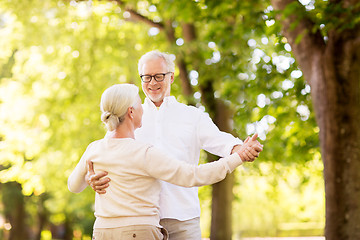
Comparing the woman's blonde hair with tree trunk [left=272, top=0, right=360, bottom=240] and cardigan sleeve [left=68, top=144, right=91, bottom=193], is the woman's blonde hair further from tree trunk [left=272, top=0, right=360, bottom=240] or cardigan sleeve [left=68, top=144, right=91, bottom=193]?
tree trunk [left=272, top=0, right=360, bottom=240]

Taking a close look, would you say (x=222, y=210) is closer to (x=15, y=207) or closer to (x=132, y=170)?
(x=132, y=170)

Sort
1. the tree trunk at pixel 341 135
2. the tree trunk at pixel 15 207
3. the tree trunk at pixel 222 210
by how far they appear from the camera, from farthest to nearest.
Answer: the tree trunk at pixel 15 207 < the tree trunk at pixel 222 210 < the tree trunk at pixel 341 135

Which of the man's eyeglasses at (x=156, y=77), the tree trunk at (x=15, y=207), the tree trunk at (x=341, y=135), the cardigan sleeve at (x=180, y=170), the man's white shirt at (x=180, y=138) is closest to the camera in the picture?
the cardigan sleeve at (x=180, y=170)

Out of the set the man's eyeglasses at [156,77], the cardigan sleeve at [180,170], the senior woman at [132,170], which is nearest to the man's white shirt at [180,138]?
the man's eyeglasses at [156,77]

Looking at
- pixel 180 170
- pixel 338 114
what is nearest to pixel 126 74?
pixel 338 114

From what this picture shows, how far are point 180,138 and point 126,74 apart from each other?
33.7ft

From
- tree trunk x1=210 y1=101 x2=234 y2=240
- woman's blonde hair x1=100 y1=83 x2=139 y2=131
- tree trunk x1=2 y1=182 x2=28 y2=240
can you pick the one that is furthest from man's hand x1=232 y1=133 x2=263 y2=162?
tree trunk x1=2 y1=182 x2=28 y2=240

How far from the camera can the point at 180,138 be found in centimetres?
335

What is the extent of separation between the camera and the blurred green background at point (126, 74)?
9812mm

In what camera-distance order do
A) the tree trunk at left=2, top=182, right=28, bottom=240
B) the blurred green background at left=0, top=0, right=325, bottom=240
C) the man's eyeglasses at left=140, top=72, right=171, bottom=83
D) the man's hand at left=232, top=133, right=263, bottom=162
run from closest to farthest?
the man's hand at left=232, top=133, right=263, bottom=162
the man's eyeglasses at left=140, top=72, right=171, bottom=83
the blurred green background at left=0, top=0, right=325, bottom=240
the tree trunk at left=2, top=182, right=28, bottom=240

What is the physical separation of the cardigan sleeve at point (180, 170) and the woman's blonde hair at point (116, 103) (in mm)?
252

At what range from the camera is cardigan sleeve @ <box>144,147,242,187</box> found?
9.29 feet

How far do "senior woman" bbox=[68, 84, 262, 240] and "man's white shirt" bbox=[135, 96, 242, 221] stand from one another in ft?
0.82

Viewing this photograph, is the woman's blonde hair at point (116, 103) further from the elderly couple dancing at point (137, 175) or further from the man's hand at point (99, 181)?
the man's hand at point (99, 181)
